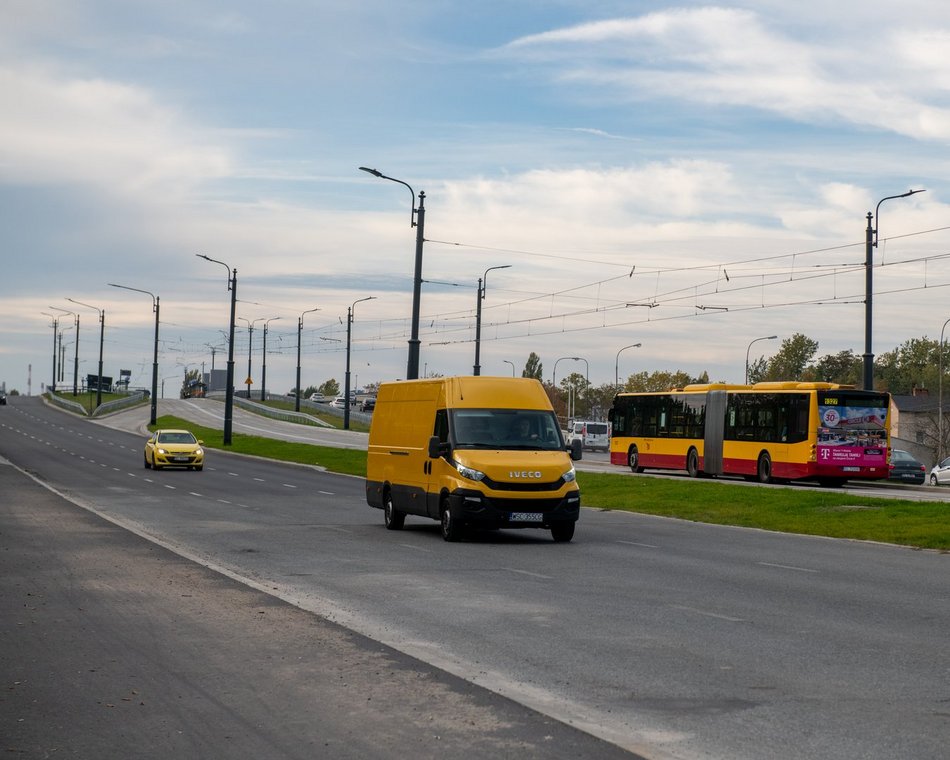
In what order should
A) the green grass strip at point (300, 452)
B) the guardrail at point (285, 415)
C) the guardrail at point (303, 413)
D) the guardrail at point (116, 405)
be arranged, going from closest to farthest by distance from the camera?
1. the green grass strip at point (300, 452)
2. the guardrail at point (285, 415)
3. the guardrail at point (303, 413)
4. the guardrail at point (116, 405)

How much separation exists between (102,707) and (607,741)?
9.42 feet

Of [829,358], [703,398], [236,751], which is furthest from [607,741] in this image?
[829,358]

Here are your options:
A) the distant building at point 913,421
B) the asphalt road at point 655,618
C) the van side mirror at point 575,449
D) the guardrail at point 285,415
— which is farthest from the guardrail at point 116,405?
the van side mirror at point 575,449

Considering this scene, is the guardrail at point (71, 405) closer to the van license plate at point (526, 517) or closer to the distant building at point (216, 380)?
the distant building at point (216, 380)

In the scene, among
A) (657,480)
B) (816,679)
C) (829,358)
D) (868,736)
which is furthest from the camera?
(829,358)

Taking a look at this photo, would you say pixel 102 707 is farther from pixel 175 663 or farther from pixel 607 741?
pixel 607 741

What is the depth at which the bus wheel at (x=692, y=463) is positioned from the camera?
4534cm

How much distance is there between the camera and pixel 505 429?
21.6 m

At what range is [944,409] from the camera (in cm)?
10112

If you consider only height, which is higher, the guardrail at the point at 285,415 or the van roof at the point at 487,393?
the van roof at the point at 487,393

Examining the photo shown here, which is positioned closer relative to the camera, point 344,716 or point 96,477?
point 344,716

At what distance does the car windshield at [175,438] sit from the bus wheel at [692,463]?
60.3 ft

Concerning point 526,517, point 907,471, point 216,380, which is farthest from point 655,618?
point 216,380

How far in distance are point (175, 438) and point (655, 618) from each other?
41.0 m
